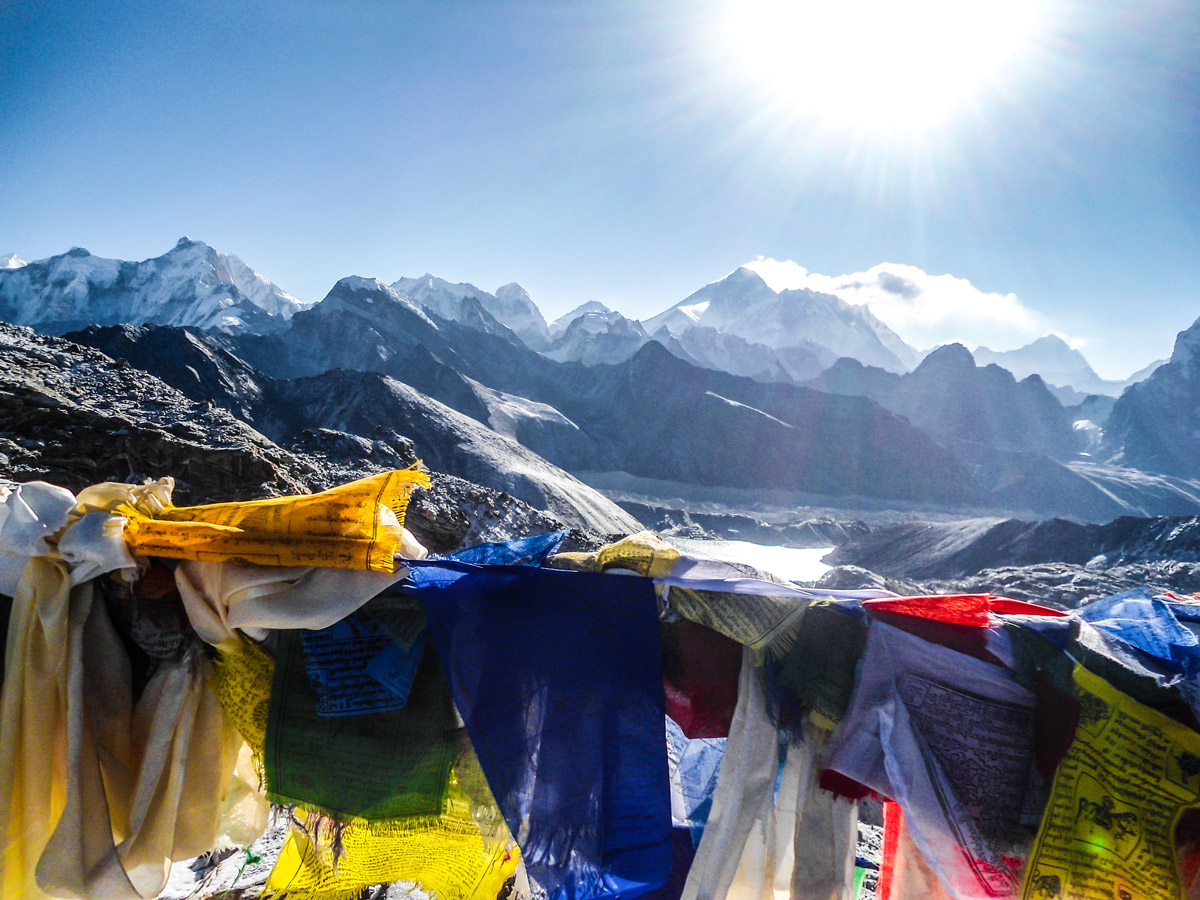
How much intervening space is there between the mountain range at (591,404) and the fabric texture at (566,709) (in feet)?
70.2

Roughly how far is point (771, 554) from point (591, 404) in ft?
121

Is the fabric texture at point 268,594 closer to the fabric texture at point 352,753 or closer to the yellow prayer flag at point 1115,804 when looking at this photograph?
the fabric texture at point 352,753

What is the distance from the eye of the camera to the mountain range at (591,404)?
31891mm

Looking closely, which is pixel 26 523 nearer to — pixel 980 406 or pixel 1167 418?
pixel 980 406

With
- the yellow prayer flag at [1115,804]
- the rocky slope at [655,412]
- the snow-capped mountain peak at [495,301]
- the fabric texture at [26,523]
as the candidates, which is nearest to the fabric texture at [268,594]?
the fabric texture at [26,523]

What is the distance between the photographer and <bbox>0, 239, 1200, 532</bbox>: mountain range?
105 ft

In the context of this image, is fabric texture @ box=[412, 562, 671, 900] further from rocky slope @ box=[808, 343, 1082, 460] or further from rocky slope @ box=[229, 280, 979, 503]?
rocky slope @ box=[808, 343, 1082, 460]

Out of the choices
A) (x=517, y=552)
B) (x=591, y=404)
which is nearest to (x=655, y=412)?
(x=591, y=404)

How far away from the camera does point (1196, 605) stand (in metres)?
1.68

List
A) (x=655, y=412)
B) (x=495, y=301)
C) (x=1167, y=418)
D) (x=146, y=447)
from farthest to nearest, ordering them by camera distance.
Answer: (x=495, y=301)
(x=1167, y=418)
(x=655, y=412)
(x=146, y=447)

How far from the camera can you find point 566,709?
1.66m

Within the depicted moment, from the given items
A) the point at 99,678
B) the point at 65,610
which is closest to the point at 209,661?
the point at 99,678

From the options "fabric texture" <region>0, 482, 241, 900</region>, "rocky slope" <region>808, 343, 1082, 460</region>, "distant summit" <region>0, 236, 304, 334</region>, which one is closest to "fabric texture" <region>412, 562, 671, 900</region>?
"fabric texture" <region>0, 482, 241, 900</region>

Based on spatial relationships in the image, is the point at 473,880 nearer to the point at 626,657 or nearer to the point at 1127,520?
the point at 626,657
